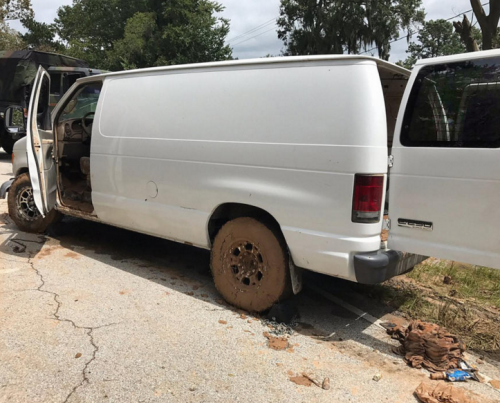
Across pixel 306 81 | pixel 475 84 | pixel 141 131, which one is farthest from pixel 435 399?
pixel 141 131

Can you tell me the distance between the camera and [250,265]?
396 cm

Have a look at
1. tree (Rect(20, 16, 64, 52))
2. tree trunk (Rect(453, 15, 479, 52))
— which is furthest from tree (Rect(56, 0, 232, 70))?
tree trunk (Rect(453, 15, 479, 52))

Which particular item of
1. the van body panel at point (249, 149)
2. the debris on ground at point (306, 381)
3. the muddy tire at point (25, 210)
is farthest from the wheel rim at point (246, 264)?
the muddy tire at point (25, 210)

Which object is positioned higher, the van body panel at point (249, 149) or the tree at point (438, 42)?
the tree at point (438, 42)

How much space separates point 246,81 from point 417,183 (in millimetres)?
1655

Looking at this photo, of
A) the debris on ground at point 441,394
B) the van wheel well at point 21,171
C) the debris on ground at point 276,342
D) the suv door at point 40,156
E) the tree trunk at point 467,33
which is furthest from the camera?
the tree trunk at point 467,33

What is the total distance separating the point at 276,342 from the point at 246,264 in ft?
2.51

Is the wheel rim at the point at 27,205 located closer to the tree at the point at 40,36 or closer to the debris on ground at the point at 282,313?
the debris on ground at the point at 282,313

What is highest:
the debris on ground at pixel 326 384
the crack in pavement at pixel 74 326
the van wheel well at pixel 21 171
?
the van wheel well at pixel 21 171

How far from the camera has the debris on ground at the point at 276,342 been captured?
3434 millimetres

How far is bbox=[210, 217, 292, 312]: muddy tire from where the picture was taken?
3740 millimetres

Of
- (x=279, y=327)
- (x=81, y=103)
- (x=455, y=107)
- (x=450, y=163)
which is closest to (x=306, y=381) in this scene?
(x=279, y=327)

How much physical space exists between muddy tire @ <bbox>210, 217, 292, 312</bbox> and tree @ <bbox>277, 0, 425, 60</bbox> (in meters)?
26.4

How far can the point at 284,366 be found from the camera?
3.17 meters
